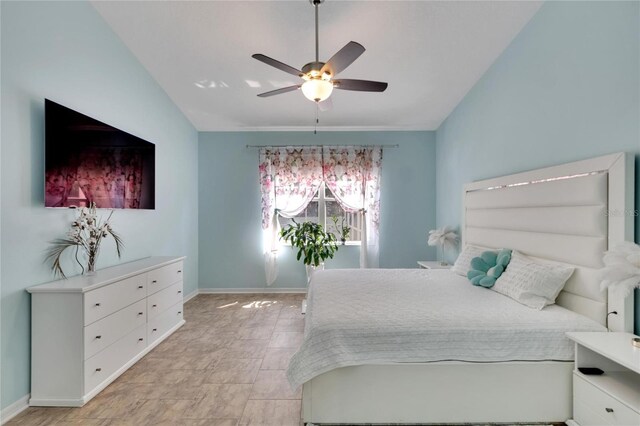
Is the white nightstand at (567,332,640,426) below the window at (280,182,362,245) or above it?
below

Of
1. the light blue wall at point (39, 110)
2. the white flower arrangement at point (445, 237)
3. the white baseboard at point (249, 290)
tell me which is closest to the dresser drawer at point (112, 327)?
the light blue wall at point (39, 110)

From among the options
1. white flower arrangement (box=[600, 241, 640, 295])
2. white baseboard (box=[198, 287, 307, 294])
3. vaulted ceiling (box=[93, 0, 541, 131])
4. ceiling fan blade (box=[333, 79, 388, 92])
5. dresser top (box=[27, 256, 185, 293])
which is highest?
vaulted ceiling (box=[93, 0, 541, 131])

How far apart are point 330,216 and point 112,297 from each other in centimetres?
322

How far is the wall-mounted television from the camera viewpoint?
2.15 metres

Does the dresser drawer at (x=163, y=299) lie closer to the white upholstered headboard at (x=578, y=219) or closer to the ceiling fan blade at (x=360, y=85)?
the ceiling fan blade at (x=360, y=85)

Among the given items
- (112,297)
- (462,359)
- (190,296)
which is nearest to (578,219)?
(462,359)

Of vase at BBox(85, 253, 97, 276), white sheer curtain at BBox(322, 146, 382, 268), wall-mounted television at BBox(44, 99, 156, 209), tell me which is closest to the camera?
wall-mounted television at BBox(44, 99, 156, 209)

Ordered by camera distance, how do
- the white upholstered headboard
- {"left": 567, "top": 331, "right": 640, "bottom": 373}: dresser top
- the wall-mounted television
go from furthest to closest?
the wall-mounted television < the white upholstered headboard < {"left": 567, "top": 331, "right": 640, "bottom": 373}: dresser top

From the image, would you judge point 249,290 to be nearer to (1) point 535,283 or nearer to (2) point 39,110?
(2) point 39,110

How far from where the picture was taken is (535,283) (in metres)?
2.05

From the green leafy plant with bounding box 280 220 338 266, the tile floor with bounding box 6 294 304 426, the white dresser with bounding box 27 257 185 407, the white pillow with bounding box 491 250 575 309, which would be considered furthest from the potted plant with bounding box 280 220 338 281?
the white pillow with bounding box 491 250 575 309

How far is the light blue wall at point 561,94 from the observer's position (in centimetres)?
172

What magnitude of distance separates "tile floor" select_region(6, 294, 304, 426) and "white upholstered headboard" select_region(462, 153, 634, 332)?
2.05 meters

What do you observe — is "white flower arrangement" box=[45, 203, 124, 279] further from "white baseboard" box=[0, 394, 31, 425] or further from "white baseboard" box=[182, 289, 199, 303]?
"white baseboard" box=[182, 289, 199, 303]
